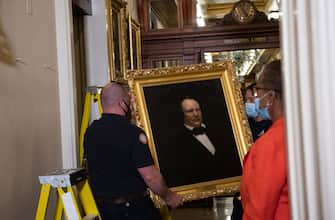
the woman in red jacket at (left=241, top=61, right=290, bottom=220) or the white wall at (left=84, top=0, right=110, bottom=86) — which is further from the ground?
the white wall at (left=84, top=0, right=110, bottom=86)

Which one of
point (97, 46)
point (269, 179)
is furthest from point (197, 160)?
point (97, 46)

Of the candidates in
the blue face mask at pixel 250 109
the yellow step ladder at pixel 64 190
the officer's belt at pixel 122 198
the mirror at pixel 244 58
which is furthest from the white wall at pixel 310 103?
the mirror at pixel 244 58

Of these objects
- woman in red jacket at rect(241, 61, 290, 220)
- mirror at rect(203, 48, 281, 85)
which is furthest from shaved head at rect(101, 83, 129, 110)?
mirror at rect(203, 48, 281, 85)

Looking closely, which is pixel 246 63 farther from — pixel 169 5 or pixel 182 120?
pixel 182 120

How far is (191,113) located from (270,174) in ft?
4.69

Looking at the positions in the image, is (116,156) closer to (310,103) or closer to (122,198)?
(122,198)

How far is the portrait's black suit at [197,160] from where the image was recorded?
120 inches

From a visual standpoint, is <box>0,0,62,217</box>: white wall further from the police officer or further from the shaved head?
the shaved head

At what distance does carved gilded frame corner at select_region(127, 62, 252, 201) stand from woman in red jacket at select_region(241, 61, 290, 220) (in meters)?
1.09

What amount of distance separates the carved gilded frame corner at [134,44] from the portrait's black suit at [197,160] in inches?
132

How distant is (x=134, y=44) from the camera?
6.77 m

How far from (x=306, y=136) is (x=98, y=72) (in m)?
4.71

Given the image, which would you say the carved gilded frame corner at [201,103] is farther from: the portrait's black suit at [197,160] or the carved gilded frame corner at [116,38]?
the carved gilded frame corner at [116,38]

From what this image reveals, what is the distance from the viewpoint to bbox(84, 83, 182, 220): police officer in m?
2.67
